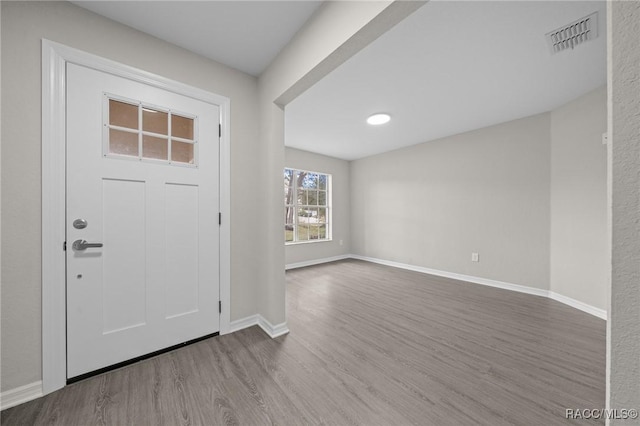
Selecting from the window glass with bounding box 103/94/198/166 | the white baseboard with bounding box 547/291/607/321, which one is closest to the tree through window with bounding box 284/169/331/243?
the window glass with bounding box 103/94/198/166

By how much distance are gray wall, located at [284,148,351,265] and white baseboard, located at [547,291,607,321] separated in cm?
391

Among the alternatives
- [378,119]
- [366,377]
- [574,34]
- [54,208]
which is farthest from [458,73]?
[54,208]

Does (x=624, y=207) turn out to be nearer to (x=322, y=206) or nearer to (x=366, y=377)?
(x=366, y=377)

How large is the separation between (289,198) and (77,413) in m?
4.17

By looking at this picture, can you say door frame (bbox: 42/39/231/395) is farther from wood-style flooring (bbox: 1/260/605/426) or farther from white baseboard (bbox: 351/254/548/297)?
white baseboard (bbox: 351/254/548/297)

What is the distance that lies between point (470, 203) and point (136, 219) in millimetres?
4691

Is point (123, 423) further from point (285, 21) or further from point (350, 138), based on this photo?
point (350, 138)

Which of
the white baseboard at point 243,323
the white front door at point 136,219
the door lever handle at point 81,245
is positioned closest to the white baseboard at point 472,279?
the white baseboard at point 243,323

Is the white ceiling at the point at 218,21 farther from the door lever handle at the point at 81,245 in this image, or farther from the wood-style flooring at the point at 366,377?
the wood-style flooring at the point at 366,377

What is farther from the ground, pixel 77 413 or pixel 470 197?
pixel 470 197

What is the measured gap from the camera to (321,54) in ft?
5.19

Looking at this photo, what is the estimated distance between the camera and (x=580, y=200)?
2816 mm

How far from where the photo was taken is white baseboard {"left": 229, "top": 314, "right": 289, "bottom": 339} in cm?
213

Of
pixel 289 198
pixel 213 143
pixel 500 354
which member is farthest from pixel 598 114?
pixel 289 198
